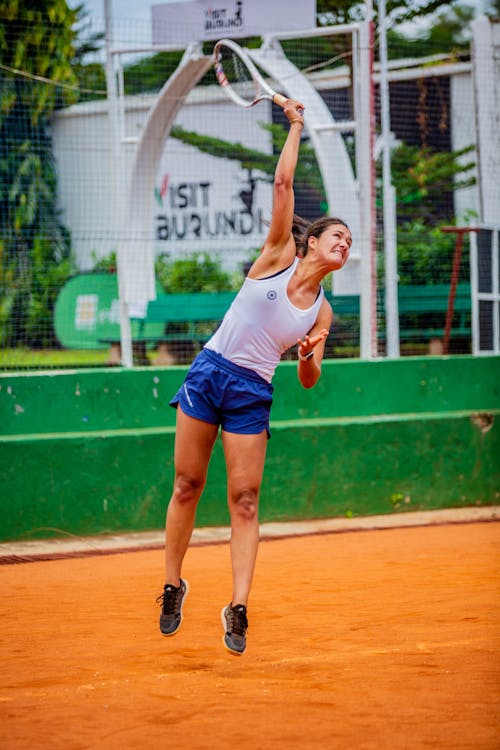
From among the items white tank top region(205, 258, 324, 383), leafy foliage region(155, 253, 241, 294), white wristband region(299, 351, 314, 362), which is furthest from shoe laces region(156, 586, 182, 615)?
leafy foliage region(155, 253, 241, 294)

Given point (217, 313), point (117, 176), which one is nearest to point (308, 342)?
point (117, 176)

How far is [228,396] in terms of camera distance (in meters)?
4.69

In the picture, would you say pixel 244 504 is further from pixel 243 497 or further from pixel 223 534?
pixel 223 534

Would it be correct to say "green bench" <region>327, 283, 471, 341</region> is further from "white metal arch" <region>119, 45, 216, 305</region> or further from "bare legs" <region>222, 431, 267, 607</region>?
"bare legs" <region>222, 431, 267, 607</region>

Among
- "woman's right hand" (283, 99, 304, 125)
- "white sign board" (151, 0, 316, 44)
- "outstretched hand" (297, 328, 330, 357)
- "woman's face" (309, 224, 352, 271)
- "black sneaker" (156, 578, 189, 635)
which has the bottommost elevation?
"black sneaker" (156, 578, 189, 635)

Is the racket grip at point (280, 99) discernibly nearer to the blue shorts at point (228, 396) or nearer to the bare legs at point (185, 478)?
the blue shorts at point (228, 396)

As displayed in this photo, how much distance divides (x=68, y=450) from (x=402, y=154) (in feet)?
32.6

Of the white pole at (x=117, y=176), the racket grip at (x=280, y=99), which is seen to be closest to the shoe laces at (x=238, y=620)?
the racket grip at (x=280, y=99)

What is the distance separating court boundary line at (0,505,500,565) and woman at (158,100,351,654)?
7.07 feet

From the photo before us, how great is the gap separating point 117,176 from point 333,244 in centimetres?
559

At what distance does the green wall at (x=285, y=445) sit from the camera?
7.24 metres

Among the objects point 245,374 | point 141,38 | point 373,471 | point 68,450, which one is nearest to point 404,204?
point 141,38

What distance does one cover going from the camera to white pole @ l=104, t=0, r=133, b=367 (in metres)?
9.40

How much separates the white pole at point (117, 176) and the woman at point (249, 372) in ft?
14.8
